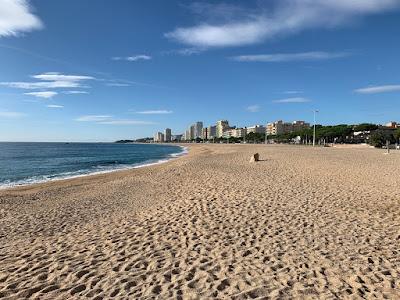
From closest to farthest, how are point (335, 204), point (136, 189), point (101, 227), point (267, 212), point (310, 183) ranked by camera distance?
1. point (101, 227)
2. point (267, 212)
3. point (335, 204)
4. point (310, 183)
5. point (136, 189)

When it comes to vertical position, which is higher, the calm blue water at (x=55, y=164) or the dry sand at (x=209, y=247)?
the dry sand at (x=209, y=247)

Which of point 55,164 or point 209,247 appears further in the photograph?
point 55,164

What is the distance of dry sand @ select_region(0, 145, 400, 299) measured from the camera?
4758 mm

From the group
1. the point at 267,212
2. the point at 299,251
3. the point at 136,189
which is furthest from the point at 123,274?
the point at 136,189

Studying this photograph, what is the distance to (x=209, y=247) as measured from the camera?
253 inches

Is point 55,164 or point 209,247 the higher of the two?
point 209,247

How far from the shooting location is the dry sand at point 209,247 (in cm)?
476

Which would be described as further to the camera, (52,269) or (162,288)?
(52,269)

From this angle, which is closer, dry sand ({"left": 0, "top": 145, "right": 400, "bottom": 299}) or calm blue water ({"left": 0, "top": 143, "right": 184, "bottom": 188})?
dry sand ({"left": 0, "top": 145, "right": 400, "bottom": 299})

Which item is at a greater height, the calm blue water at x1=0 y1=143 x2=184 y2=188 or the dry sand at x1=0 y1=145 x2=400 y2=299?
the dry sand at x1=0 y1=145 x2=400 y2=299

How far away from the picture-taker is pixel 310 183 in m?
14.5

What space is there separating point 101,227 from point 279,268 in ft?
16.1

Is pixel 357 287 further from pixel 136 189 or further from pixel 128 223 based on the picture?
pixel 136 189

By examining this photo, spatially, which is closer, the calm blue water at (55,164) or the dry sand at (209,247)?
the dry sand at (209,247)
